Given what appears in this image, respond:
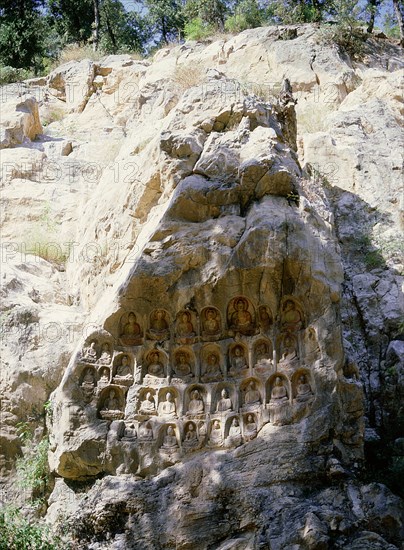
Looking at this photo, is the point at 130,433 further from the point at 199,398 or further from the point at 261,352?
the point at 261,352

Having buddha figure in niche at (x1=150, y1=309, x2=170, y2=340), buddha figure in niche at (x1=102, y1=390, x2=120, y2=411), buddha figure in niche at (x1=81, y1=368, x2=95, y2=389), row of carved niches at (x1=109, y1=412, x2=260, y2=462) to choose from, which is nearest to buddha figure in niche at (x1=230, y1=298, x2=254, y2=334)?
buddha figure in niche at (x1=150, y1=309, x2=170, y2=340)

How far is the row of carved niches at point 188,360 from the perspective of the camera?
1034 centimetres

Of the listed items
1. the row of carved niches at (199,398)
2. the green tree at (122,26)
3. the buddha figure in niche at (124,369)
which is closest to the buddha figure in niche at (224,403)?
the row of carved niches at (199,398)

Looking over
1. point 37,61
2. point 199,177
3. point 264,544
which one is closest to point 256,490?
point 264,544

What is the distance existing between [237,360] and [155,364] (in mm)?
1269

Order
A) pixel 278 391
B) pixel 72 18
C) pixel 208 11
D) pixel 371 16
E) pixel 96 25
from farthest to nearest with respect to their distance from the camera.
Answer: pixel 72 18
pixel 96 25
pixel 208 11
pixel 371 16
pixel 278 391

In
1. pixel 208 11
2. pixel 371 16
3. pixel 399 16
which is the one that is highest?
pixel 208 11

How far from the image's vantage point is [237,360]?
34.5ft

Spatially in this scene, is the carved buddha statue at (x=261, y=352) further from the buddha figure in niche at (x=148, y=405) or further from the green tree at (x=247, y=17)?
the green tree at (x=247, y=17)

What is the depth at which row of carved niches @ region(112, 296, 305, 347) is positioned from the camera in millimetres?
10516

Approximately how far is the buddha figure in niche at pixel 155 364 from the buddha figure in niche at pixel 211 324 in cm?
82

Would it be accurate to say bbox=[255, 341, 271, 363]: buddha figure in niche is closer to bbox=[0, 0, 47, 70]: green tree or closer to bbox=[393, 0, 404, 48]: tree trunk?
bbox=[393, 0, 404, 48]: tree trunk

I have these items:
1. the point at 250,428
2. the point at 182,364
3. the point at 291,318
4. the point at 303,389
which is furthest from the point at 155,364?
the point at 303,389

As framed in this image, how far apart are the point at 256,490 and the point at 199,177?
4.96 metres
